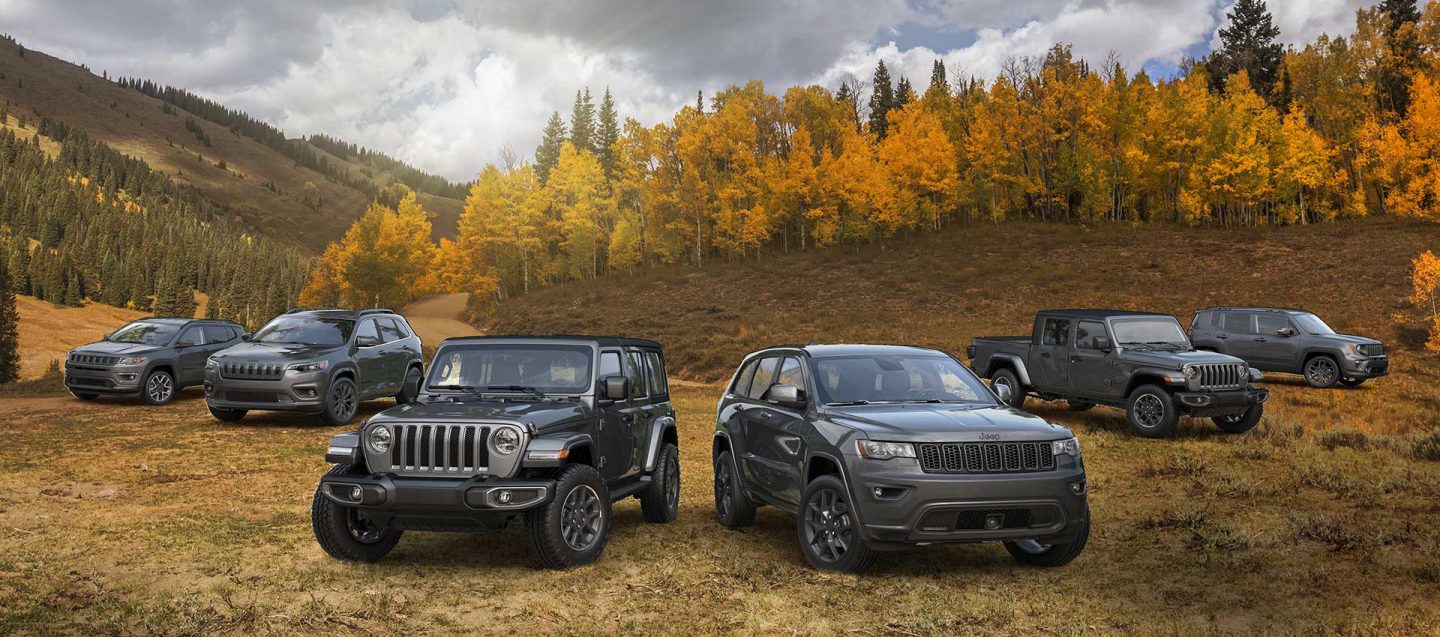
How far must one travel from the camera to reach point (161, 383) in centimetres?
1911

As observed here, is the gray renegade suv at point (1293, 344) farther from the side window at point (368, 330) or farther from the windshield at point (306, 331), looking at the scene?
the windshield at point (306, 331)

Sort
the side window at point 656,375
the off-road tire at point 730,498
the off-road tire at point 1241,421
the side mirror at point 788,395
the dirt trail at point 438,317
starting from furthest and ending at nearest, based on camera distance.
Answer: the dirt trail at point 438,317, the off-road tire at point 1241,421, the side window at point 656,375, the off-road tire at point 730,498, the side mirror at point 788,395

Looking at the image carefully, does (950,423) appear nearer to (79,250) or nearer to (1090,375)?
(1090,375)

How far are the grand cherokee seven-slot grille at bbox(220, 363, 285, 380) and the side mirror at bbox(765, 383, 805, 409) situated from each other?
11.0m

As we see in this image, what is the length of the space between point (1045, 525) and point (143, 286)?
139 metres

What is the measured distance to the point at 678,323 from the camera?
4334 centimetres

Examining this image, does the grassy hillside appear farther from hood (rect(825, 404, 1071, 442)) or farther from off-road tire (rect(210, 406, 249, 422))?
hood (rect(825, 404, 1071, 442))

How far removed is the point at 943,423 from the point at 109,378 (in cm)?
1874

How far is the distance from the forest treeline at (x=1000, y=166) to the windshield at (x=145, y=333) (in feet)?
137

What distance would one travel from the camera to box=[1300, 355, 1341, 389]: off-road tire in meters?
22.3

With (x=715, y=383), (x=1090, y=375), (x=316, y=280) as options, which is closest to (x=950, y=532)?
(x=1090, y=375)

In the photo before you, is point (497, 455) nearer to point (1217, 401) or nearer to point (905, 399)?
point (905, 399)

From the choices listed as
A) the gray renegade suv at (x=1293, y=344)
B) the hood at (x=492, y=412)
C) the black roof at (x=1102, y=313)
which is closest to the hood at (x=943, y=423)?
the hood at (x=492, y=412)

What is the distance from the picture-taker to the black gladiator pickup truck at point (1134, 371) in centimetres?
1432
